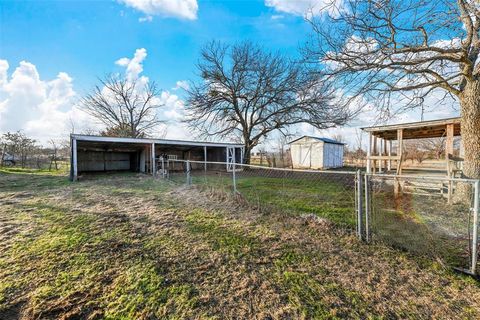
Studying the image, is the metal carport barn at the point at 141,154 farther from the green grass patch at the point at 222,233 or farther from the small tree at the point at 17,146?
the green grass patch at the point at 222,233

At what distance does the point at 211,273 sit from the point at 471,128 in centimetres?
716

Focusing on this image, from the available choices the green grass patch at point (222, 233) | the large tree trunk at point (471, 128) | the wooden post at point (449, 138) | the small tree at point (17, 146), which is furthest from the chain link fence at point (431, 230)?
the small tree at point (17, 146)

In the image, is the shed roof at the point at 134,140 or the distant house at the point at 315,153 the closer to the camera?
the shed roof at the point at 134,140

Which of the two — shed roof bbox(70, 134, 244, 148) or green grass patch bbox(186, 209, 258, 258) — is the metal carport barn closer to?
shed roof bbox(70, 134, 244, 148)

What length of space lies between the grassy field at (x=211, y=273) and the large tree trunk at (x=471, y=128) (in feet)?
14.8

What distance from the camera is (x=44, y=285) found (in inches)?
85.6

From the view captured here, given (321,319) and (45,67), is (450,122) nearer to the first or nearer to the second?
(321,319)

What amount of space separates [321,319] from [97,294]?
212 cm

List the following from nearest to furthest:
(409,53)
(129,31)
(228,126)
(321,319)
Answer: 1. (321,319)
2. (409,53)
3. (129,31)
4. (228,126)

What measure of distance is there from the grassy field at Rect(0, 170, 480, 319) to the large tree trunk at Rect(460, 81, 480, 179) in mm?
4521

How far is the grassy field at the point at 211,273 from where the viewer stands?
1896 mm

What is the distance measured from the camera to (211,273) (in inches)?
96.0

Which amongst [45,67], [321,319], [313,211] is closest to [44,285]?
[321,319]

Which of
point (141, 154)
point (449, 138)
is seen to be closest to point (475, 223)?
point (449, 138)
